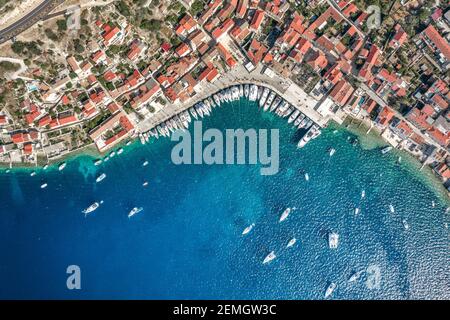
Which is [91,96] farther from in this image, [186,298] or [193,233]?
[186,298]

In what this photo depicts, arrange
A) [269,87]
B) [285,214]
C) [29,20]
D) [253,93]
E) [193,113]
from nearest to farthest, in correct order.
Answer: [29,20] < [285,214] < [253,93] < [269,87] < [193,113]

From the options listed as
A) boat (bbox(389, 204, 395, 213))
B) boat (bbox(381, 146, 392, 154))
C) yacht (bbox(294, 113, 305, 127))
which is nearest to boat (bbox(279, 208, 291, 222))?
yacht (bbox(294, 113, 305, 127))

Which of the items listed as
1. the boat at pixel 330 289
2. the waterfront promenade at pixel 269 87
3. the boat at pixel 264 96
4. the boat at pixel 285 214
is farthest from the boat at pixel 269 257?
the boat at pixel 264 96

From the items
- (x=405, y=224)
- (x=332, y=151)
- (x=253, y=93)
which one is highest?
(x=253, y=93)

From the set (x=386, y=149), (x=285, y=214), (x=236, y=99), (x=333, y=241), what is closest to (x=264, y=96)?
(x=236, y=99)

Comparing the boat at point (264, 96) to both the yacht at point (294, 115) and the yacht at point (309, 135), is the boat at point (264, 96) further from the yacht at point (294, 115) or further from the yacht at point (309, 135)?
the yacht at point (309, 135)

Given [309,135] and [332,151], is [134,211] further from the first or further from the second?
[332,151]

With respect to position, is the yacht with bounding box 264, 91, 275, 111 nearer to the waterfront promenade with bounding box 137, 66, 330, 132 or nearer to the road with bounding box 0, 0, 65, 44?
the waterfront promenade with bounding box 137, 66, 330, 132
